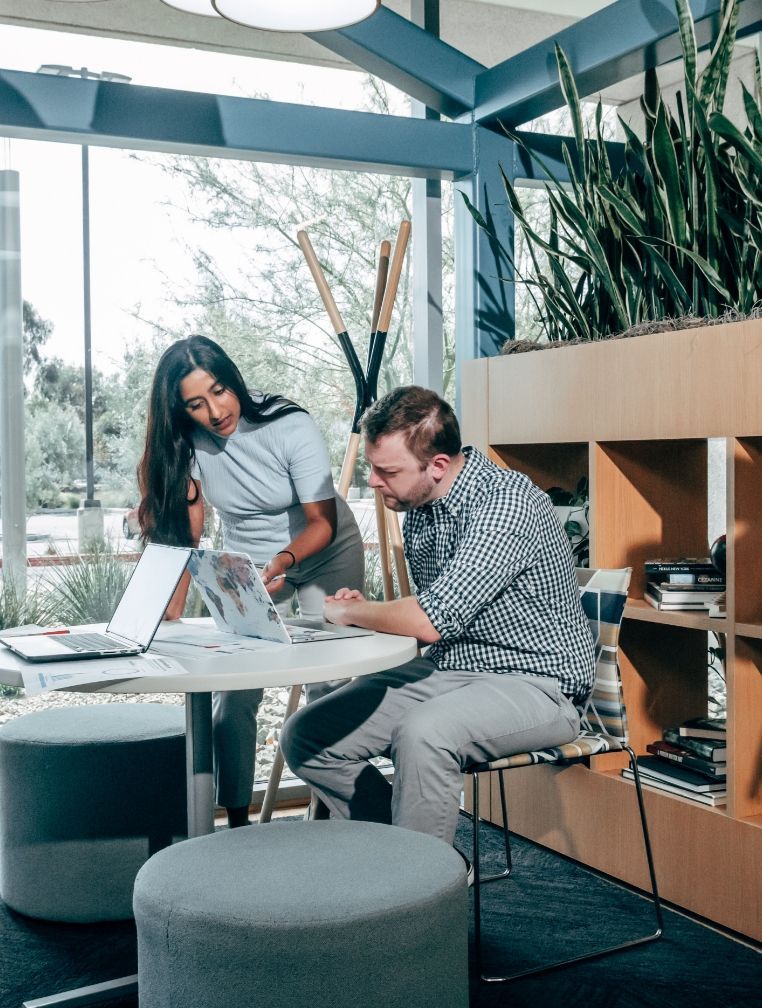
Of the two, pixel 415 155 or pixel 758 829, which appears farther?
pixel 415 155

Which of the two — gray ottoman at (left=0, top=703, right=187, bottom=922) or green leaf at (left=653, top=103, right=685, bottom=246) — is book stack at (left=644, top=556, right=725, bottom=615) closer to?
green leaf at (left=653, top=103, right=685, bottom=246)

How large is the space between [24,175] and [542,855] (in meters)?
2.55

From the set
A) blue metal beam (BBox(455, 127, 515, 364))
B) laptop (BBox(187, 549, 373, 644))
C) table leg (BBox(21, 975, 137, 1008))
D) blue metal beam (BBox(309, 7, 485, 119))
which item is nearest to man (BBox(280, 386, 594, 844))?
laptop (BBox(187, 549, 373, 644))

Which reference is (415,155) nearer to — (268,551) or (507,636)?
(268,551)

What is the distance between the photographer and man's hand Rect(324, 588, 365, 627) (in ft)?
8.48

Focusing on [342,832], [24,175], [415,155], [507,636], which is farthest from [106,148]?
[342,832]

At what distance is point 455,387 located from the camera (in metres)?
4.02

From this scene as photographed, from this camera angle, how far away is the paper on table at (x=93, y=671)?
76.8 inches

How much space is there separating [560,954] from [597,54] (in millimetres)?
A: 2454

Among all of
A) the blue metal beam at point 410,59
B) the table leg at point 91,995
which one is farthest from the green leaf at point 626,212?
the table leg at point 91,995

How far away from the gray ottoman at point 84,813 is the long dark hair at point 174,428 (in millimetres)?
607

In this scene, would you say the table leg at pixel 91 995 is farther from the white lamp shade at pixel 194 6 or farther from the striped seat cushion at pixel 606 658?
the white lamp shade at pixel 194 6

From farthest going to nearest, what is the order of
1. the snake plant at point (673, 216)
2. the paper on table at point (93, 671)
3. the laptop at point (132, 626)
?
the snake plant at point (673, 216)
the laptop at point (132, 626)
the paper on table at point (93, 671)

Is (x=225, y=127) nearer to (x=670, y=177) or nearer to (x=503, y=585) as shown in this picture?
(x=670, y=177)
